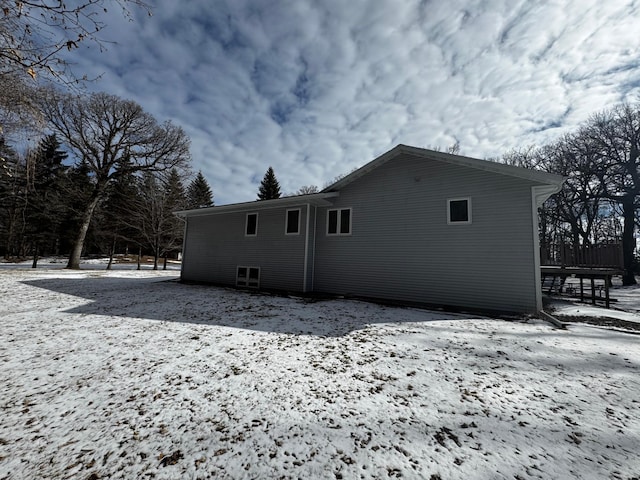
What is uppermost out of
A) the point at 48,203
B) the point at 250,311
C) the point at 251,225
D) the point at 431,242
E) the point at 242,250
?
the point at 48,203

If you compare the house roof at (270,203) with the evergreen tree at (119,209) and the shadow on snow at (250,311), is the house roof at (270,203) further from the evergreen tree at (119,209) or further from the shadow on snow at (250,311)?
the evergreen tree at (119,209)

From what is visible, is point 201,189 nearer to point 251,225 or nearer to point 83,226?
point 83,226

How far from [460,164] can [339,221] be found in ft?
15.2

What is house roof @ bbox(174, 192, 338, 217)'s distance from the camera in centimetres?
1041

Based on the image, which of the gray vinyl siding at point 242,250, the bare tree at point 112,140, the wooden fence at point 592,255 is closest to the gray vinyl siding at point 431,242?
the gray vinyl siding at point 242,250

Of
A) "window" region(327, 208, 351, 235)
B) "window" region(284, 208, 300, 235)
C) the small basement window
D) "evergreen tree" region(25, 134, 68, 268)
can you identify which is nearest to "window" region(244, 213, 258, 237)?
the small basement window

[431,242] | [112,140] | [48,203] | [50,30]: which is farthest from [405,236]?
[48,203]

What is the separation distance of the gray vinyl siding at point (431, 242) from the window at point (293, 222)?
34.1 inches

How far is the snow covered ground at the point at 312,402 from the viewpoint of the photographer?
210 centimetres

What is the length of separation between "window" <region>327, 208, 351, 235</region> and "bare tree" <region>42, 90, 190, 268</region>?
516 inches

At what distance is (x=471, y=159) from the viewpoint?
809 centimetres

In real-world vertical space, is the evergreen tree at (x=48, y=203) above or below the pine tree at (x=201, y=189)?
below

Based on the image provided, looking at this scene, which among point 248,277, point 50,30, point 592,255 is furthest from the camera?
point 248,277

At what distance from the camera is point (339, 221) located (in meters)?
10.5
